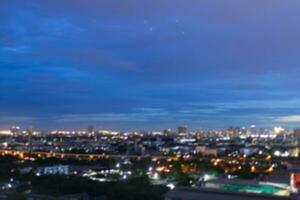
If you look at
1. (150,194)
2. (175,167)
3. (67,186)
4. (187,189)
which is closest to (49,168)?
(175,167)

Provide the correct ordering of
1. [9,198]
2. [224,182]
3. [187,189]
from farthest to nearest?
[224,182] → [187,189] → [9,198]

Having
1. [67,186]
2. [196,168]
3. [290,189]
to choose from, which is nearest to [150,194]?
[67,186]

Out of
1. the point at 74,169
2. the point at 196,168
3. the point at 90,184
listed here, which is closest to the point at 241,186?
the point at 90,184

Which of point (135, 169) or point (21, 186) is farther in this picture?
point (135, 169)

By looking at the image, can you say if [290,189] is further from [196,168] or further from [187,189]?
[196,168]

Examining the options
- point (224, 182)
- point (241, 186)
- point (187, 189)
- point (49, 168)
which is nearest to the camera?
point (187, 189)

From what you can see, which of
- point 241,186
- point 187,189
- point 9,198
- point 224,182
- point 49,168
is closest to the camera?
point 9,198

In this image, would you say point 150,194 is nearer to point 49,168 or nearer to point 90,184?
point 90,184

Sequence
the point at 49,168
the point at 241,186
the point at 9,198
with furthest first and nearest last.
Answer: the point at 49,168 < the point at 241,186 < the point at 9,198

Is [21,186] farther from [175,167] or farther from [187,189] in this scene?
[175,167]

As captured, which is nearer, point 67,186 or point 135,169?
point 67,186
